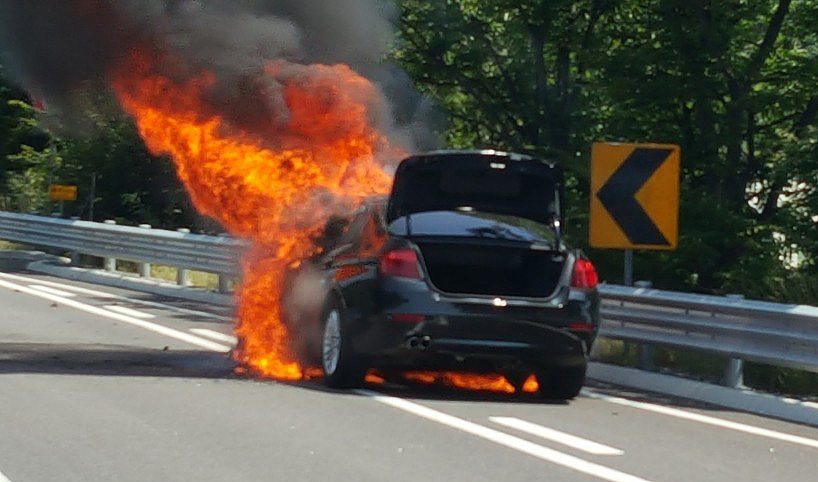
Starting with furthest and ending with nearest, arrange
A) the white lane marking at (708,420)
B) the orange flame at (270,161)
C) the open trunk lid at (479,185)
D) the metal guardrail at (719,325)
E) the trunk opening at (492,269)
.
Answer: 1. the orange flame at (270,161)
2. the open trunk lid at (479,185)
3. the metal guardrail at (719,325)
4. the trunk opening at (492,269)
5. the white lane marking at (708,420)

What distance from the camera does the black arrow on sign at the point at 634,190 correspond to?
14.5 metres

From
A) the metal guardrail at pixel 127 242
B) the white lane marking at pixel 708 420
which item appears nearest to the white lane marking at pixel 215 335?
the metal guardrail at pixel 127 242

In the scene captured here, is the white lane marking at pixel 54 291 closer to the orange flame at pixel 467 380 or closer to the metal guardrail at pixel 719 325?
the orange flame at pixel 467 380

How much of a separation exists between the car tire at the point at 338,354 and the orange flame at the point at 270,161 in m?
0.78

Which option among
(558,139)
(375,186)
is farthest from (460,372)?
(558,139)

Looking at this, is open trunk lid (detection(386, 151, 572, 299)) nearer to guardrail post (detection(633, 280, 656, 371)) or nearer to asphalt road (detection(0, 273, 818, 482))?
asphalt road (detection(0, 273, 818, 482))

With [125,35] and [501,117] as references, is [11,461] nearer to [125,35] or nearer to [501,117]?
[125,35]

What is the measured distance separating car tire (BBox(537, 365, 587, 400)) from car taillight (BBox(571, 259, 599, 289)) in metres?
0.60

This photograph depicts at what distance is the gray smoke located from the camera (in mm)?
16281

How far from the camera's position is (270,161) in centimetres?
1554

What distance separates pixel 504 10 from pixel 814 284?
A: 34.5ft

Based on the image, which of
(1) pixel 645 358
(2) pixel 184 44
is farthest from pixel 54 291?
(1) pixel 645 358

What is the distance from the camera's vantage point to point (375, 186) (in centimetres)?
1410

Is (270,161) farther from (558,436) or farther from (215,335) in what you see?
(558,436)
